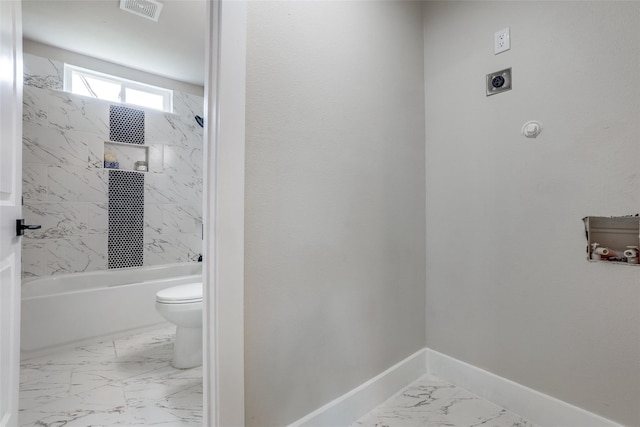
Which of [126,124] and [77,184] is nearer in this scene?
[77,184]

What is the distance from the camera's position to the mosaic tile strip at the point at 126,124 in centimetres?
300

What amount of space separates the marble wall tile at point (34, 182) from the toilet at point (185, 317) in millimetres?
1741

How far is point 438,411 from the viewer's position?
1.44 metres

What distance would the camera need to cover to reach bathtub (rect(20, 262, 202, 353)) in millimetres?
2102

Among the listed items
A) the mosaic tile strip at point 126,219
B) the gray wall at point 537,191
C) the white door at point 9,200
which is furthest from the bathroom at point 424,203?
the mosaic tile strip at point 126,219

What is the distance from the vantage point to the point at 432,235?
1.79 m

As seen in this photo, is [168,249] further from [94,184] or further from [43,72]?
[43,72]

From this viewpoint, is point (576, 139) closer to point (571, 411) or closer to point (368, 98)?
point (368, 98)

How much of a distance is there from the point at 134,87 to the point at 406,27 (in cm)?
302

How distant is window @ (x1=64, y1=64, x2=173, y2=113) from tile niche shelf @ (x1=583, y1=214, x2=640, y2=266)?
3.85 meters

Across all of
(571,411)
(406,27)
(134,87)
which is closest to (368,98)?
(406,27)

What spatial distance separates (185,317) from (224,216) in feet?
3.87

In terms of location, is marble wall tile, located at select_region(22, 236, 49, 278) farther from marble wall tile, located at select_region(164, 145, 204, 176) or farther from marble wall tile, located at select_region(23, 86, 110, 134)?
marble wall tile, located at select_region(164, 145, 204, 176)

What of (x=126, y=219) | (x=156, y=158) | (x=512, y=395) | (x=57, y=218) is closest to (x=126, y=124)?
(x=156, y=158)
